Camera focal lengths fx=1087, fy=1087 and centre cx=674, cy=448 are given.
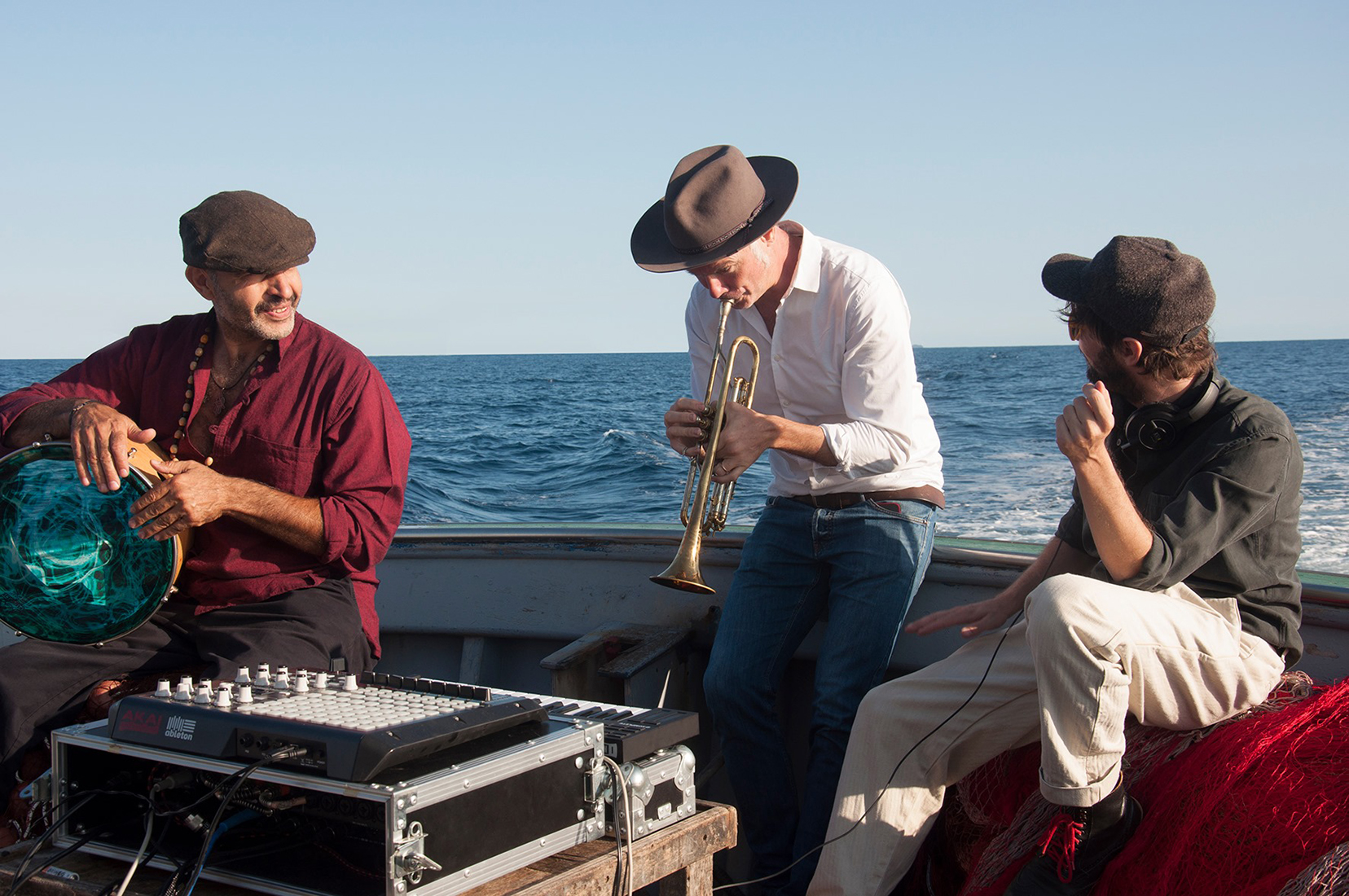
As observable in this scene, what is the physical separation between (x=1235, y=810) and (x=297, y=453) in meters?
2.12

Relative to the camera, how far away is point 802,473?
292 cm

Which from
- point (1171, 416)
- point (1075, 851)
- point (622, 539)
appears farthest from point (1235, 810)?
point (622, 539)

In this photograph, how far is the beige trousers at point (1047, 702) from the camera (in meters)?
1.91

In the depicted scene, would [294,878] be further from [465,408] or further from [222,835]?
[465,408]

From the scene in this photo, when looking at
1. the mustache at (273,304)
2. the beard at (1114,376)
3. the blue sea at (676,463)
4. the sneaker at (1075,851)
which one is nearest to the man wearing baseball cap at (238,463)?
the mustache at (273,304)

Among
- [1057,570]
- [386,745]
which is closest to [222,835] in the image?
[386,745]

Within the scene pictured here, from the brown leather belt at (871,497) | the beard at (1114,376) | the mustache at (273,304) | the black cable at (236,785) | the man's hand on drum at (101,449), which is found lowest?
the black cable at (236,785)

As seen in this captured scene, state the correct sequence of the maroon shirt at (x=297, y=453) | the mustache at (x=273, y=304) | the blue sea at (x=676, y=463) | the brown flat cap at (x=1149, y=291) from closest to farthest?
the brown flat cap at (x=1149, y=291), the maroon shirt at (x=297, y=453), the mustache at (x=273, y=304), the blue sea at (x=676, y=463)

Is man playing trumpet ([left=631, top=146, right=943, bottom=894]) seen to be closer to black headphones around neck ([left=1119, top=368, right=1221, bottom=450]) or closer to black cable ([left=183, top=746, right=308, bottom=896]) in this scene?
black headphones around neck ([left=1119, top=368, right=1221, bottom=450])

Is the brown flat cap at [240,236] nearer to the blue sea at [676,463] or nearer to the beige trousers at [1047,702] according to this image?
the beige trousers at [1047,702]

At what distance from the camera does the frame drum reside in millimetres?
2420

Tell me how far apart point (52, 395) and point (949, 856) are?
96.2 inches

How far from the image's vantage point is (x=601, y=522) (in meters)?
3.88

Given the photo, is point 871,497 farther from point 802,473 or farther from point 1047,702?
point 1047,702
